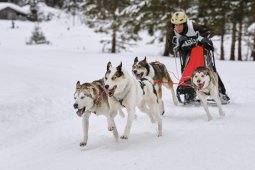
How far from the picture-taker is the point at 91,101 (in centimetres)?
501

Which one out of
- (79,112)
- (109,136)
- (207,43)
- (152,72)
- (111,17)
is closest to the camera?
(79,112)

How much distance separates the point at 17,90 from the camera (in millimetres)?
8945

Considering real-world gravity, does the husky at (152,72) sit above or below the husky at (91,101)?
above

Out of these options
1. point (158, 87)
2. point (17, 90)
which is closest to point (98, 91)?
point (158, 87)

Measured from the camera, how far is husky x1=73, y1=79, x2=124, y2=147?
489 cm

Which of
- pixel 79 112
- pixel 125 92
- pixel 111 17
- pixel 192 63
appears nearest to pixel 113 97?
pixel 125 92

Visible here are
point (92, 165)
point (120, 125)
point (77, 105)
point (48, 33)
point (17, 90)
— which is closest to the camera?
point (92, 165)

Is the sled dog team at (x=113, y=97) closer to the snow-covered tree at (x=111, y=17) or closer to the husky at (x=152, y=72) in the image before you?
the husky at (x=152, y=72)

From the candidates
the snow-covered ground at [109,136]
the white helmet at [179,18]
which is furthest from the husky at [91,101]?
the white helmet at [179,18]

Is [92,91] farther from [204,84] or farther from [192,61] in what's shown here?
[192,61]

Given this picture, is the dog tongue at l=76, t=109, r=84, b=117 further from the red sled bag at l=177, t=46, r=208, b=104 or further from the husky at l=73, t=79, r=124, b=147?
the red sled bag at l=177, t=46, r=208, b=104

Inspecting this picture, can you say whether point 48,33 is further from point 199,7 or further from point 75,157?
point 75,157

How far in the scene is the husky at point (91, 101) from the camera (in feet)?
16.0

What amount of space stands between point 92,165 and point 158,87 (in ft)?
10.6
